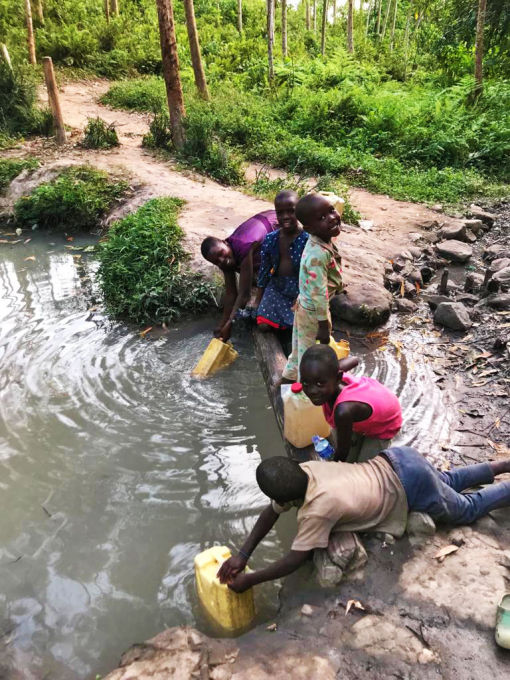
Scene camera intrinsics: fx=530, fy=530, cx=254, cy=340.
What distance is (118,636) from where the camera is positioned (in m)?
2.49

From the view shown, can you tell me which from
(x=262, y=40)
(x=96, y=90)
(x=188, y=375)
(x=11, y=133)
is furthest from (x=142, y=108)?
(x=188, y=375)

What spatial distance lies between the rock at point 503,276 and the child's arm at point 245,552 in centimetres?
401

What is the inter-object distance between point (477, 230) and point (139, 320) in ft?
15.9

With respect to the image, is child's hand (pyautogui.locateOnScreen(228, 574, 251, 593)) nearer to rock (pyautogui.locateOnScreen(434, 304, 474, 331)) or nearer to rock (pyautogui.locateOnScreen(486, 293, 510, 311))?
rock (pyautogui.locateOnScreen(434, 304, 474, 331))

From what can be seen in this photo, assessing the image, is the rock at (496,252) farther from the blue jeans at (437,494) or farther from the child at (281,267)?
the blue jeans at (437,494)

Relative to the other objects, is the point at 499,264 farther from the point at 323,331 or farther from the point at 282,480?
the point at 282,480

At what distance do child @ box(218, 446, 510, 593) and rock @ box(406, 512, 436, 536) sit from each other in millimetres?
28

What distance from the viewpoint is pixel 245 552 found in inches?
93.7

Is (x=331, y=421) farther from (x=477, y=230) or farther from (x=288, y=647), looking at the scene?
(x=477, y=230)

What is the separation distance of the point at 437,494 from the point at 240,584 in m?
0.98

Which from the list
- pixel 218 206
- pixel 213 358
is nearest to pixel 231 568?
pixel 213 358

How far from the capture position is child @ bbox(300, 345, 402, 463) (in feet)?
8.16

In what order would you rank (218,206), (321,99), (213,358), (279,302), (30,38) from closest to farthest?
(279,302) → (213,358) → (218,206) → (321,99) → (30,38)

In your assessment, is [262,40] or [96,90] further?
[262,40]
